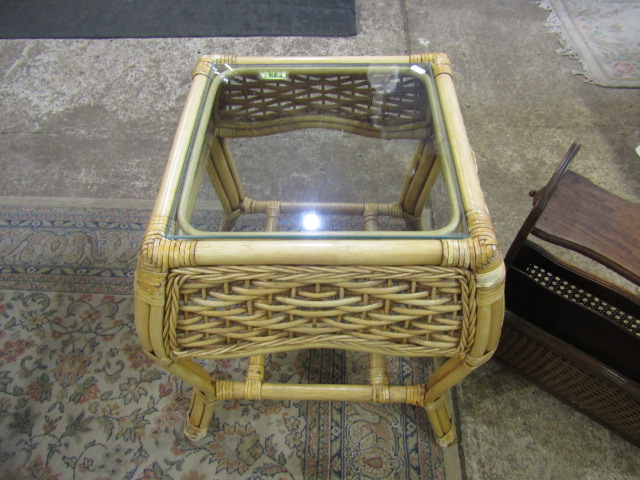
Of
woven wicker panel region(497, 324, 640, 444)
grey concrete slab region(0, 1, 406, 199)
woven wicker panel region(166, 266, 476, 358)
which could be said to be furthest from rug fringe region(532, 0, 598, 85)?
woven wicker panel region(166, 266, 476, 358)

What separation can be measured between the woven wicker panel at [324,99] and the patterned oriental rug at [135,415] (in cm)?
50

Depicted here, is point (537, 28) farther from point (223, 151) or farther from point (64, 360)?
point (64, 360)

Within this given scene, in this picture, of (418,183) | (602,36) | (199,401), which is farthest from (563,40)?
(199,401)

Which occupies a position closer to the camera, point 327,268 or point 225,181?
point 327,268

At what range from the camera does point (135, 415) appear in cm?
88

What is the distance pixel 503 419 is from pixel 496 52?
135 centimetres

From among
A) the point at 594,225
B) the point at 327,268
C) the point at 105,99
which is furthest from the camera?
the point at 105,99

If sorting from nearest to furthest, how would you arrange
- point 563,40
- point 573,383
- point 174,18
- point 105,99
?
1. point 573,383
2. point 105,99
3. point 563,40
4. point 174,18

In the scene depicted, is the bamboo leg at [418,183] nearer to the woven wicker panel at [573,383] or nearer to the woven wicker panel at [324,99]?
the woven wicker panel at [324,99]

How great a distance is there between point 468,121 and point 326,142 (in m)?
0.76

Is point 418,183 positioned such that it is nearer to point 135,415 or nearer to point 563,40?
point 135,415

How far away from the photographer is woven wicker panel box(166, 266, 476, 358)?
53 cm

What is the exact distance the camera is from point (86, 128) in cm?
145

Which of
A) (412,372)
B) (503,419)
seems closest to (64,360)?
(412,372)
